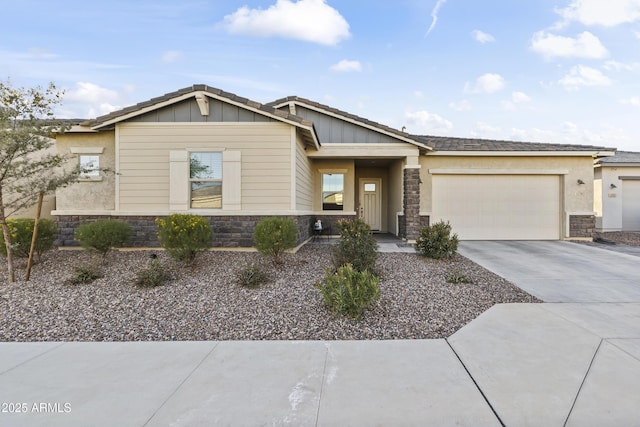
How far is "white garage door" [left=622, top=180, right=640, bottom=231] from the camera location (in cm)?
1421

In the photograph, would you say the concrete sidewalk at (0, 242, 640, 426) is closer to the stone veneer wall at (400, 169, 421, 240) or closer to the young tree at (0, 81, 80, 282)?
the young tree at (0, 81, 80, 282)

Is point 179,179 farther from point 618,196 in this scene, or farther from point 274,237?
point 618,196

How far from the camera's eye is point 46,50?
33.1 ft

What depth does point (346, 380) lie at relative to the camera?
2670 mm

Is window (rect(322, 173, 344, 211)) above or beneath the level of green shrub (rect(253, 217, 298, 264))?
above

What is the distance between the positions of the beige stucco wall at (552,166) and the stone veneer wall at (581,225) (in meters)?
0.21

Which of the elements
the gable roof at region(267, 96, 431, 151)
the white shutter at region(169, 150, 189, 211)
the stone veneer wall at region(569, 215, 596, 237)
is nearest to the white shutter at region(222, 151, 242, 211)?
the white shutter at region(169, 150, 189, 211)

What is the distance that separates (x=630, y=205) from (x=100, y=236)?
20.0 metres

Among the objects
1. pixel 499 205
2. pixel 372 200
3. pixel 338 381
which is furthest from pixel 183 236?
pixel 499 205

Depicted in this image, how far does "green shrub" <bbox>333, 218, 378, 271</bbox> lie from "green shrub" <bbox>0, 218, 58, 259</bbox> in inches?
244

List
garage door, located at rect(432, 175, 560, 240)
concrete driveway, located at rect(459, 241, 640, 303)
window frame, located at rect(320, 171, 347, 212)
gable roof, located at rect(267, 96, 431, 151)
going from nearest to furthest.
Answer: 1. concrete driveway, located at rect(459, 241, 640, 303)
2. gable roof, located at rect(267, 96, 431, 151)
3. garage door, located at rect(432, 175, 560, 240)
4. window frame, located at rect(320, 171, 347, 212)

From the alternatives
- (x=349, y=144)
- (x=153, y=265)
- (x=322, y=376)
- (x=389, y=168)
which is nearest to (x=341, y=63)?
(x=389, y=168)

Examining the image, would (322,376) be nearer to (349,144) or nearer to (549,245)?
(349,144)

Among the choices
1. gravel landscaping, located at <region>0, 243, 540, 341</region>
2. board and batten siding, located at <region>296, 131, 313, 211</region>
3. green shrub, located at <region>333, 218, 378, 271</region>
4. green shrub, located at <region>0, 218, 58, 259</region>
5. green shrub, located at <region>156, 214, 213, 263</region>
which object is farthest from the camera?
board and batten siding, located at <region>296, 131, 313, 211</region>
